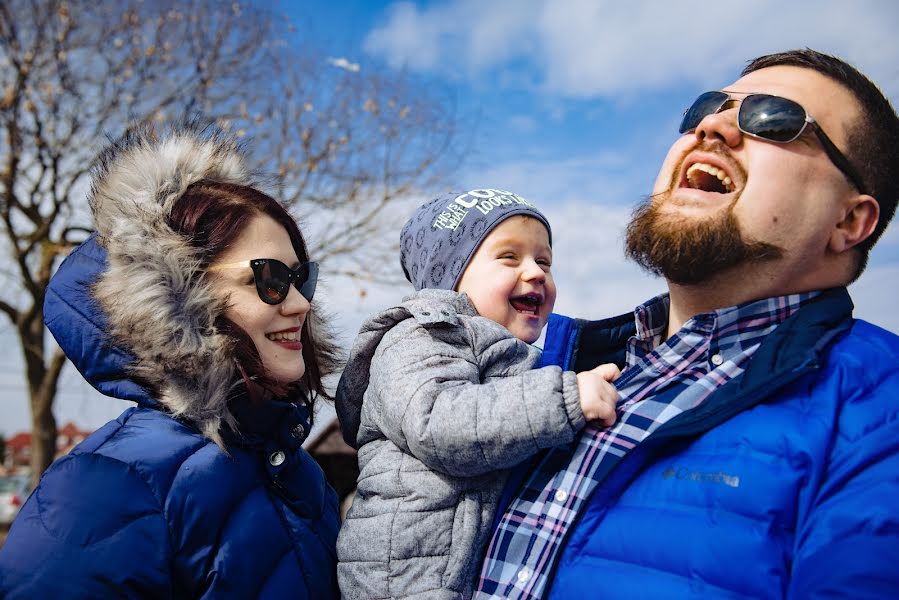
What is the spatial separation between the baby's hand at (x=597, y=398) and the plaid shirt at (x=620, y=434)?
0.12 feet

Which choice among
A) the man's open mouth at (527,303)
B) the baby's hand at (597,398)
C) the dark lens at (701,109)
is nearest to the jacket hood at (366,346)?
the man's open mouth at (527,303)

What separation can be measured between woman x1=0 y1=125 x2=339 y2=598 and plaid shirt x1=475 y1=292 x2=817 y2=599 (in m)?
0.65

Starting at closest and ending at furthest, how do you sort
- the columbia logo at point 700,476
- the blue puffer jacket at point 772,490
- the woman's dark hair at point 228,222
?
1. the blue puffer jacket at point 772,490
2. the columbia logo at point 700,476
3. the woman's dark hair at point 228,222

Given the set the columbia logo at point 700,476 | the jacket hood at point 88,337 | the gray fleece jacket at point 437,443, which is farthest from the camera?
the jacket hood at point 88,337

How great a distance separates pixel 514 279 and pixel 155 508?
1.40m

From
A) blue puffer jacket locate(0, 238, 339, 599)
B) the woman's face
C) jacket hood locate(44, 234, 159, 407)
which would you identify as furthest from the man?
jacket hood locate(44, 234, 159, 407)

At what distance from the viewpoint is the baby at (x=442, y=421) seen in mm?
1887

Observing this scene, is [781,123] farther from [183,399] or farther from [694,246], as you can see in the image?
[183,399]

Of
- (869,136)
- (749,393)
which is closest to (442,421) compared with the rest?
(749,393)

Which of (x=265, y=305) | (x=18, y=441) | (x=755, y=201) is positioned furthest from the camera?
(x=18, y=441)

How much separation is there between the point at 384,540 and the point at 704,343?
3.61 ft

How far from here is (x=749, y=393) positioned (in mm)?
1742

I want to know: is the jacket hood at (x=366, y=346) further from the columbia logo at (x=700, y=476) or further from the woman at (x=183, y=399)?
the columbia logo at (x=700, y=476)

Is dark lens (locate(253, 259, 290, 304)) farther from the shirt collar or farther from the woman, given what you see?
the shirt collar
